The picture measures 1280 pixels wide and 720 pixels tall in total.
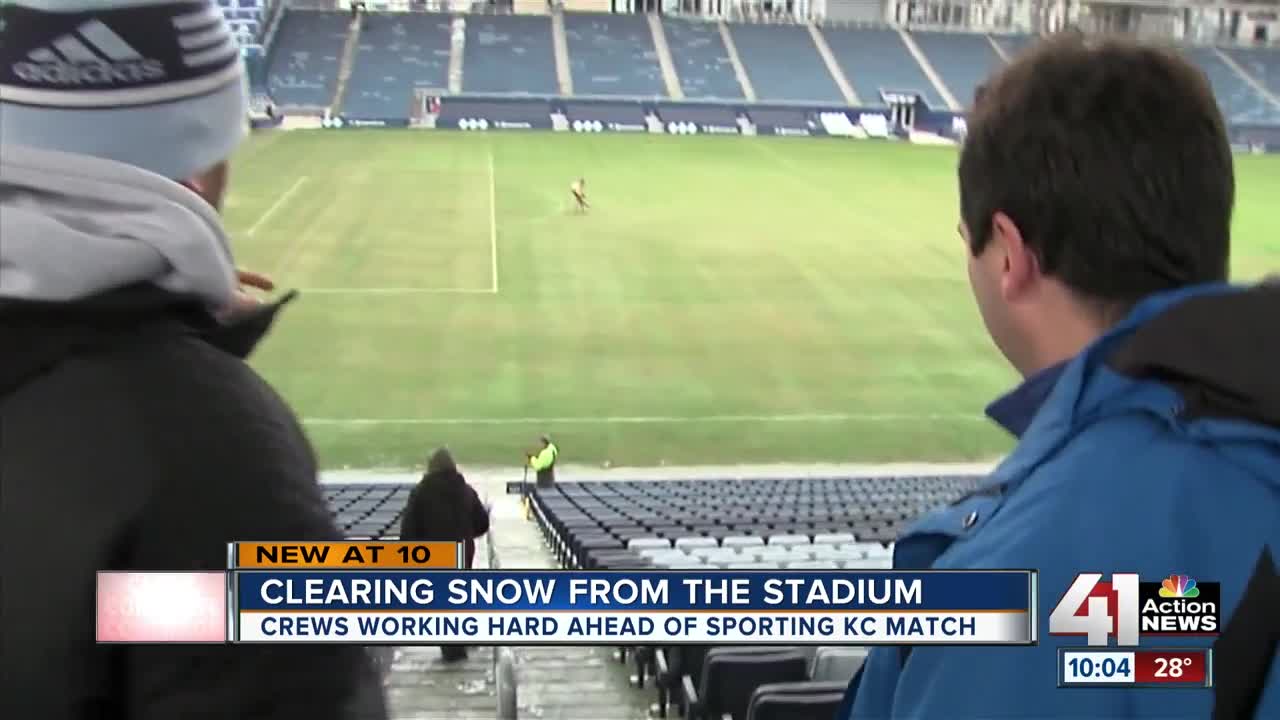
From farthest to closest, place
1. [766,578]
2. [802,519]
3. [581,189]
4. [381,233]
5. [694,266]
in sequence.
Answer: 1. [581,189]
2. [381,233]
3. [694,266]
4. [802,519]
5. [766,578]

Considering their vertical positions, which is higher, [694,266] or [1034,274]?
[1034,274]

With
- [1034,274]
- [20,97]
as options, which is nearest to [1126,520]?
[1034,274]

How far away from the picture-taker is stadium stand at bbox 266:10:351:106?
57.1 meters

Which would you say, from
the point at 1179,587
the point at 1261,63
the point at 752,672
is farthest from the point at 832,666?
the point at 1261,63

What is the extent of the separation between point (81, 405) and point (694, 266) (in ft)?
77.3

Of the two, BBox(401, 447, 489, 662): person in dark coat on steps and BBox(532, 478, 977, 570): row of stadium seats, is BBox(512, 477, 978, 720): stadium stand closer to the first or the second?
BBox(532, 478, 977, 570): row of stadium seats

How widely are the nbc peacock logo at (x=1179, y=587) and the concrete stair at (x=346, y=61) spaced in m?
55.7

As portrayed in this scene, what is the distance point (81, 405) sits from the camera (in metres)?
1.22

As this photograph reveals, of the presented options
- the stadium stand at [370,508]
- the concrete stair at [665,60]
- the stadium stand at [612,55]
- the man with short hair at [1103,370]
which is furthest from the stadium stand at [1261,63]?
the man with short hair at [1103,370]

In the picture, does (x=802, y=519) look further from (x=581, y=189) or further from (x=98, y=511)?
(x=581, y=189)

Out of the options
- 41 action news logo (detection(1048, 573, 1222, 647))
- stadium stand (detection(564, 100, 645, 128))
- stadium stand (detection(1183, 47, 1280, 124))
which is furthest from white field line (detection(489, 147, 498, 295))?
stadium stand (detection(1183, 47, 1280, 124))

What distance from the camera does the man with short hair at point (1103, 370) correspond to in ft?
4.69

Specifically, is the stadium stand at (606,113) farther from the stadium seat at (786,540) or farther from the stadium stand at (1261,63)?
the stadium seat at (786,540)

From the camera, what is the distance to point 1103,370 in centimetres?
152
